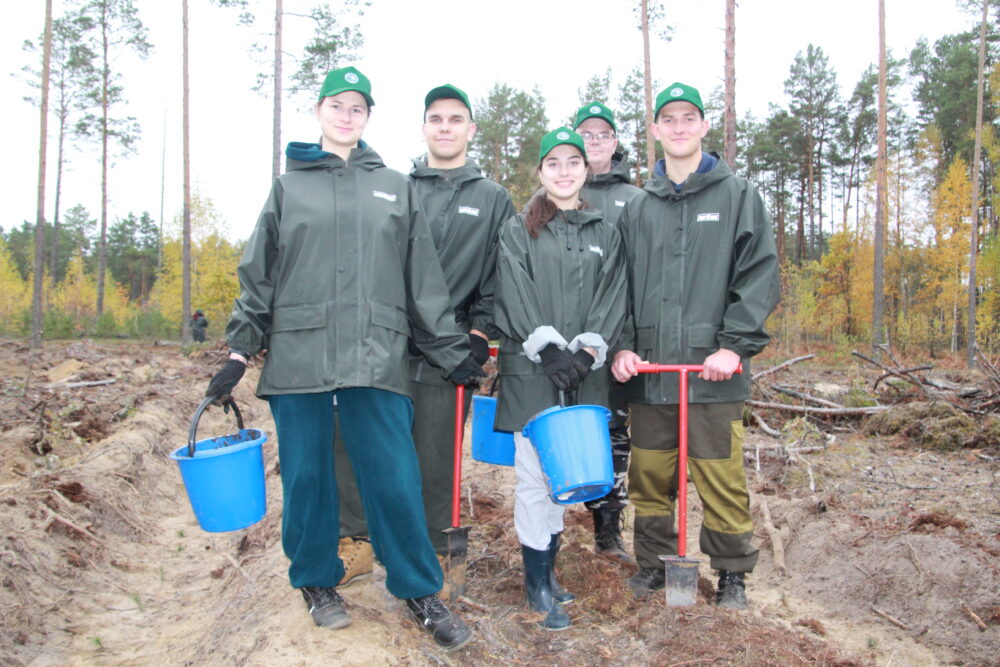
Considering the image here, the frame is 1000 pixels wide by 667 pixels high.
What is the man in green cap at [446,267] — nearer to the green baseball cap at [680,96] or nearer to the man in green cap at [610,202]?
the man in green cap at [610,202]

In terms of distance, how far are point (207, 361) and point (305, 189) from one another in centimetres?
1314

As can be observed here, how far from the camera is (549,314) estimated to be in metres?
3.38

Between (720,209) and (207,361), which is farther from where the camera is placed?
(207,361)

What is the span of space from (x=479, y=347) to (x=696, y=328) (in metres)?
1.08

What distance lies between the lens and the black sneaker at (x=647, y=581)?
3553 millimetres

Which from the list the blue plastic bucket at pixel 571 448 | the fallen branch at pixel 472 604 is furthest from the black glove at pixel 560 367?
the fallen branch at pixel 472 604

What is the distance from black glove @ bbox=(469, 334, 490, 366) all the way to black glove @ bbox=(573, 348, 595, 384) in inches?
20.7

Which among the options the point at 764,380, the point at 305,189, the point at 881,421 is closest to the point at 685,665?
the point at 305,189

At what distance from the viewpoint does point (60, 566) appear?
4.31 metres

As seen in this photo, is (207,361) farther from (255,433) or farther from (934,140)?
(934,140)

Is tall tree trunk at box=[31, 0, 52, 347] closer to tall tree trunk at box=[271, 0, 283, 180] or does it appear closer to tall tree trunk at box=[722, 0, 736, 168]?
tall tree trunk at box=[271, 0, 283, 180]

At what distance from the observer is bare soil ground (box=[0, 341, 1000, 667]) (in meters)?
2.99

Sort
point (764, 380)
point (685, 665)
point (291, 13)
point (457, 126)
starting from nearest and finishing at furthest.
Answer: point (685, 665) < point (457, 126) < point (764, 380) < point (291, 13)

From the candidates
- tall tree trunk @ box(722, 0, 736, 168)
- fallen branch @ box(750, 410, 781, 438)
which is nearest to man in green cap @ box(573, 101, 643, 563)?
fallen branch @ box(750, 410, 781, 438)
